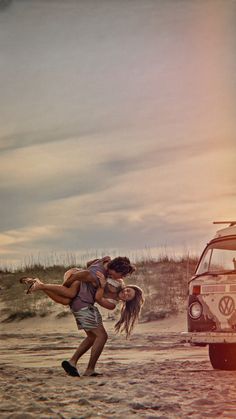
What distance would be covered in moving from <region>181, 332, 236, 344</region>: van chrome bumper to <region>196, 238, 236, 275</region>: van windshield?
47 centimetres

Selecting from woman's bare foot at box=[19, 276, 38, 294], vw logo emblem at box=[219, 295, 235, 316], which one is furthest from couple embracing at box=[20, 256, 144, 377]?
vw logo emblem at box=[219, 295, 235, 316]

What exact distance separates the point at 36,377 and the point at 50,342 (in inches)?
124

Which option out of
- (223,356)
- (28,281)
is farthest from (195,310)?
(28,281)

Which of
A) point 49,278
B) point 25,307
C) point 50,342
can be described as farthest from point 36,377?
point 49,278

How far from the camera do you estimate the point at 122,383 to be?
18.8 ft

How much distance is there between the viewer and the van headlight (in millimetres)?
5914

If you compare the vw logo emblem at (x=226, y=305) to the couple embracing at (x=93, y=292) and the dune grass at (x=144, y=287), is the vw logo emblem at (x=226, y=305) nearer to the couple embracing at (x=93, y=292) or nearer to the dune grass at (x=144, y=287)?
the couple embracing at (x=93, y=292)

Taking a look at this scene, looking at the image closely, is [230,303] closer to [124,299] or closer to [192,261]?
[124,299]

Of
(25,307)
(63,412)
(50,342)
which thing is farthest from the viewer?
(25,307)

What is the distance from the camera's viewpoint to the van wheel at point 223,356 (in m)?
6.35

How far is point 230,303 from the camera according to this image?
572 cm

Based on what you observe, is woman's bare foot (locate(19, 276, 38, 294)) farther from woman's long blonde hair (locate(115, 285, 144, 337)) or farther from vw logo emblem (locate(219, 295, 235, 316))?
vw logo emblem (locate(219, 295, 235, 316))

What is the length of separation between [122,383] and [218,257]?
117cm

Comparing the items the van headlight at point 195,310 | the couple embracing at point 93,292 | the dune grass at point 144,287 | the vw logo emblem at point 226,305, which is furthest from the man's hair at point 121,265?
the dune grass at point 144,287
